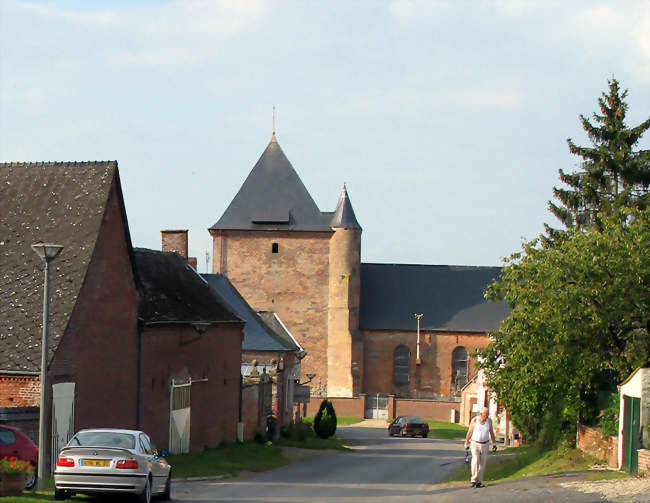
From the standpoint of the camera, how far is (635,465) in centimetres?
2242

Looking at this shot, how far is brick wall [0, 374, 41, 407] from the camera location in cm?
2377

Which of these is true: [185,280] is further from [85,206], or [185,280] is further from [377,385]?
[377,385]

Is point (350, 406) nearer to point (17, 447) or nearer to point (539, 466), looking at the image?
point (539, 466)

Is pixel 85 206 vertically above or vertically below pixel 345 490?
above

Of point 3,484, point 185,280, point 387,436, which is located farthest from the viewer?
point 387,436

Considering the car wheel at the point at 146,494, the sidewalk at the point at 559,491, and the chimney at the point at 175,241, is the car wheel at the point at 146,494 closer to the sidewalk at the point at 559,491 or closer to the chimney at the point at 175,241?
the sidewalk at the point at 559,491

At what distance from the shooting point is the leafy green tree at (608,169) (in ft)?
153

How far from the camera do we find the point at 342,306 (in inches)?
3250

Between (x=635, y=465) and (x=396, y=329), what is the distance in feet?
208

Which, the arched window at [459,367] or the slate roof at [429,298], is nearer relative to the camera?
the arched window at [459,367]

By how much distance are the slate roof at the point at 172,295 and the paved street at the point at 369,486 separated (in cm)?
513

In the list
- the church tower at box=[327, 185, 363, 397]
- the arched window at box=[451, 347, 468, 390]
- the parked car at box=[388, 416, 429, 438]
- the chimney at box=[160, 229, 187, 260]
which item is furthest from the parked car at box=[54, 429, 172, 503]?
the arched window at box=[451, 347, 468, 390]

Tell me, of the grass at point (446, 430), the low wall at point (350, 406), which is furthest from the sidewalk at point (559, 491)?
the low wall at point (350, 406)

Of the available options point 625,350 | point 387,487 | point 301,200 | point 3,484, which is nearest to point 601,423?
point 625,350
